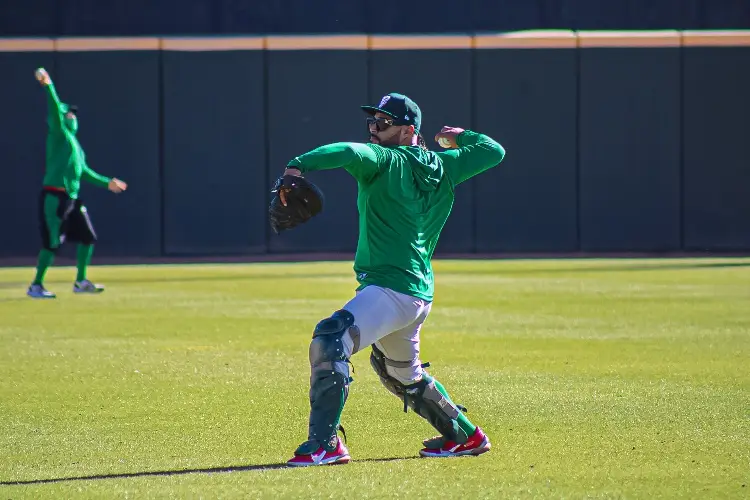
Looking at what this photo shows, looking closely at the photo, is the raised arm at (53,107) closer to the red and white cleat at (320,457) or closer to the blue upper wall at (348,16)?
the blue upper wall at (348,16)

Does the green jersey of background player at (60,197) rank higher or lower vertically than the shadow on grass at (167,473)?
higher

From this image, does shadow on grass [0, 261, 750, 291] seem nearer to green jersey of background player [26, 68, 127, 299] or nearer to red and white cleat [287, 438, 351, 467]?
green jersey of background player [26, 68, 127, 299]

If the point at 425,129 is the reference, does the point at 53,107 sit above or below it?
below

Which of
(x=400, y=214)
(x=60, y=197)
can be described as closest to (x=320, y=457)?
(x=400, y=214)

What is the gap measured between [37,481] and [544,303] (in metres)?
11.1

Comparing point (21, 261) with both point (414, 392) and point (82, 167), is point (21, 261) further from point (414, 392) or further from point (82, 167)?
point (414, 392)

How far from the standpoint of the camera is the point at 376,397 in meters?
10.1

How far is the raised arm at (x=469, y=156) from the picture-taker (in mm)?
7750

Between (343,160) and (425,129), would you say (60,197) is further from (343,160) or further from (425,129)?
(343,160)

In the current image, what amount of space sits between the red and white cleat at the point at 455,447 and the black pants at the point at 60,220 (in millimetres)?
11373

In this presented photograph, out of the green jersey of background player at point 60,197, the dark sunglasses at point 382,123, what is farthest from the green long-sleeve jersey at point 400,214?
the green jersey of background player at point 60,197

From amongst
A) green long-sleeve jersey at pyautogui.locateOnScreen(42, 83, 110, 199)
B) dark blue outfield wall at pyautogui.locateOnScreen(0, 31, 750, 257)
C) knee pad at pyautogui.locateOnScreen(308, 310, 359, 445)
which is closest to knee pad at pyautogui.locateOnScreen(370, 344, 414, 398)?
knee pad at pyautogui.locateOnScreen(308, 310, 359, 445)

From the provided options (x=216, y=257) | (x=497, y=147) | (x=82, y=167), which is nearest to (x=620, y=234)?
(x=216, y=257)

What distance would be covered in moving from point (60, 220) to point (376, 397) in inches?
369
